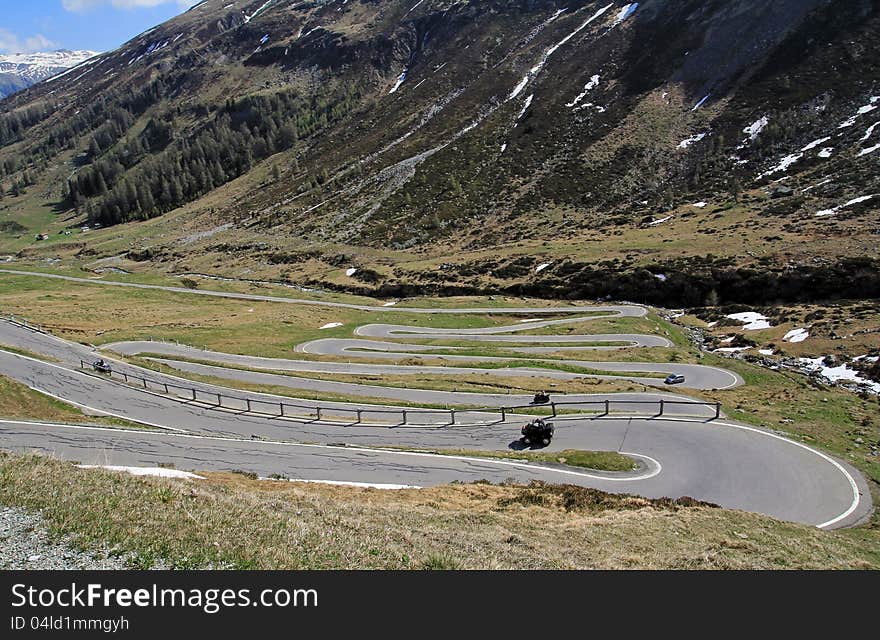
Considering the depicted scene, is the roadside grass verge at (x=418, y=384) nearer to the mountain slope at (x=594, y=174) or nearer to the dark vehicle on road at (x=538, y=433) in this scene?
the dark vehicle on road at (x=538, y=433)

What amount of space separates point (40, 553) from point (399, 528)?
743 centimetres

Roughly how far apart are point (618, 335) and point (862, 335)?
19975 mm

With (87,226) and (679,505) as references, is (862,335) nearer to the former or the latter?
(679,505)

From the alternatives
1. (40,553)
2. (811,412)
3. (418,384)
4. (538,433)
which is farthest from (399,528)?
(811,412)

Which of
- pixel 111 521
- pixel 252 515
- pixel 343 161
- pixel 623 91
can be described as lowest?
pixel 252 515

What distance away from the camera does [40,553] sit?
27.2 ft

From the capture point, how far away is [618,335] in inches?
2101

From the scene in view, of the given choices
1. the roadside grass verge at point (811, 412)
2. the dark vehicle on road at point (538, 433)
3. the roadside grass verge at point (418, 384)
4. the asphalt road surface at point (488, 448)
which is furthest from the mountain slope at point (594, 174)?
the dark vehicle on road at point (538, 433)

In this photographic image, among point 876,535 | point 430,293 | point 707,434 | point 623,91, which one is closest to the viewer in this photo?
point 876,535

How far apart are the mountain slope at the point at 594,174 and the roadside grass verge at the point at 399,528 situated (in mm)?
51650

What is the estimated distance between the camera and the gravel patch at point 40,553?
805 centimetres

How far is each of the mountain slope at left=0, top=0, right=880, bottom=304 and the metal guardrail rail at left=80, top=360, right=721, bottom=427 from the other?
37134 mm

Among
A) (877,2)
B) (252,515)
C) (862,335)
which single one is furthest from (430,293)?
(877,2)

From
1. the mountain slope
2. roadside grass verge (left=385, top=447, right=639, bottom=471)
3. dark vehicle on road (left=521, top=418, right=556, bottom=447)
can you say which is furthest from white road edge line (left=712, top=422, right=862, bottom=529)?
the mountain slope
